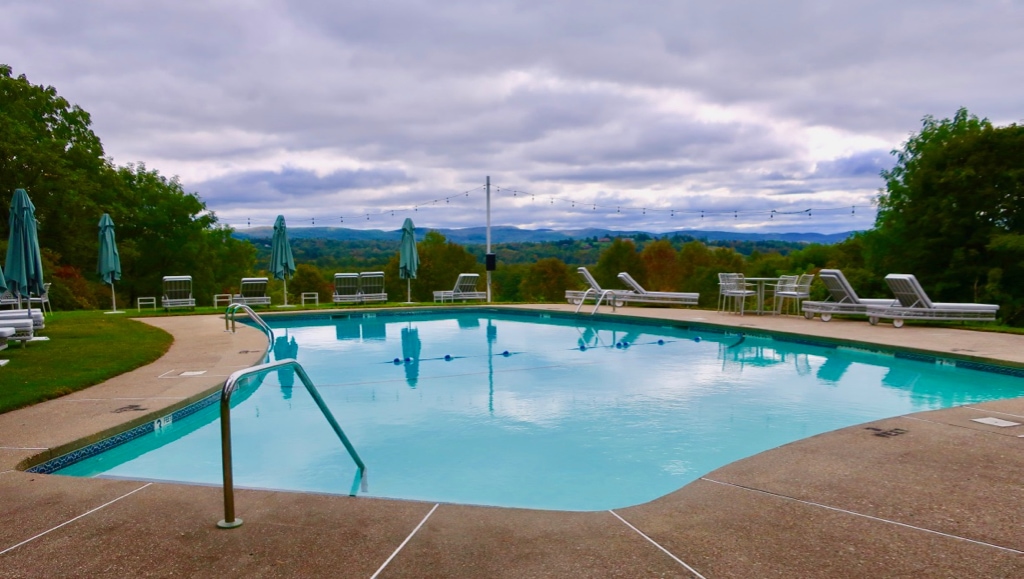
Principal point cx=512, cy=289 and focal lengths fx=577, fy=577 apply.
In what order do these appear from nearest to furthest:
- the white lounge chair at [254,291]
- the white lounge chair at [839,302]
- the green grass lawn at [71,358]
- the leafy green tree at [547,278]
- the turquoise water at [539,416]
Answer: the turquoise water at [539,416] → the green grass lawn at [71,358] → the white lounge chair at [839,302] → the white lounge chair at [254,291] → the leafy green tree at [547,278]

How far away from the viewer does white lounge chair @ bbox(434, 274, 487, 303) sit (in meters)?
17.8

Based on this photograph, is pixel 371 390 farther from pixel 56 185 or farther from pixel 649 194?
pixel 649 194

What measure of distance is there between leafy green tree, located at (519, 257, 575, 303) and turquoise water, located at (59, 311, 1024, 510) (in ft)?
94.3

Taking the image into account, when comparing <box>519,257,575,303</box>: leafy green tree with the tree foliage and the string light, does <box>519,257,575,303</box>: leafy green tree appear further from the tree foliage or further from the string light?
the tree foliage

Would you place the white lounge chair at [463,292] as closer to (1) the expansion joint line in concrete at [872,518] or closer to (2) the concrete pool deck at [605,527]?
(2) the concrete pool deck at [605,527]

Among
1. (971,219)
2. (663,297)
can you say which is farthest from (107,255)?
(971,219)

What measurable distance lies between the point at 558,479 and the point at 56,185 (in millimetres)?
21585

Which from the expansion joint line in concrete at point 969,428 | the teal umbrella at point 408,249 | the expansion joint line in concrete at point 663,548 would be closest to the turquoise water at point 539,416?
the expansion joint line in concrete at point 969,428

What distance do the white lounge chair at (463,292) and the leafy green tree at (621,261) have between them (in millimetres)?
20915

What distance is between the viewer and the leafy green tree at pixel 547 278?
3875 centimetres

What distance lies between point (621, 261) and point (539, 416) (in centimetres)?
3430

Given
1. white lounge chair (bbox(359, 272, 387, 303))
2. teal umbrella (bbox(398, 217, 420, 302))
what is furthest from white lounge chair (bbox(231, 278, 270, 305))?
teal umbrella (bbox(398, 217, 420, 302))

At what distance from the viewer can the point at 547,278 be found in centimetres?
3912

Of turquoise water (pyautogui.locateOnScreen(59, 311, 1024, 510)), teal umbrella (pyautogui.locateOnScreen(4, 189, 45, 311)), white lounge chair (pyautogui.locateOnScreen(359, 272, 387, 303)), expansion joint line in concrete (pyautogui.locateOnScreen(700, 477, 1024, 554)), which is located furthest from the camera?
white lounge chair (pyautogui.locateOnScreen(359, 272, 387, 303))
